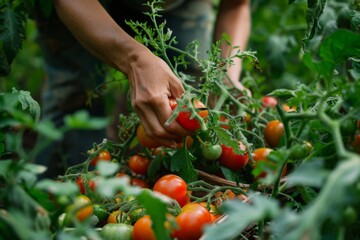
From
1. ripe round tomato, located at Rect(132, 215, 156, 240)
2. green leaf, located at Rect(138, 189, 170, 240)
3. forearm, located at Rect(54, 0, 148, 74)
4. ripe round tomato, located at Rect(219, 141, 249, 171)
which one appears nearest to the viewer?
green leaf, located at Rect(138, 189, 170, 240)

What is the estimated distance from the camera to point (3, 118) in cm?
79

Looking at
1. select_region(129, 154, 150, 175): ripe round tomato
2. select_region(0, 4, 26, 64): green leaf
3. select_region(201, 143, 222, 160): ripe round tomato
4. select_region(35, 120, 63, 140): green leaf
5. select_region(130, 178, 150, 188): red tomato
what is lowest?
select_region(130, 178, 150, 188): red tomato

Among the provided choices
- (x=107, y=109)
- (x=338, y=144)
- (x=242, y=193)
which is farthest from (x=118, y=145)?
(x=107, y=109)

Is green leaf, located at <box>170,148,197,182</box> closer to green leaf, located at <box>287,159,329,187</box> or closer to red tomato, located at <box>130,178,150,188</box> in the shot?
red tomato, located at <box>130,178,150,188</box>

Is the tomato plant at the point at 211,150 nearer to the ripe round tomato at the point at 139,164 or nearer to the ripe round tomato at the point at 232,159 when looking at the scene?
the ripe round tomato at the point at 232,159

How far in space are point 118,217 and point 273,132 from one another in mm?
546

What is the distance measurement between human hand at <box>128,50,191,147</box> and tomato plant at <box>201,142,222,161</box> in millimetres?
92

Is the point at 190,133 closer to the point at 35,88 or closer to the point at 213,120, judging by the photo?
the point at 213,120

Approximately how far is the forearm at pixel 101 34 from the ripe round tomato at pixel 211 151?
0.28 metres

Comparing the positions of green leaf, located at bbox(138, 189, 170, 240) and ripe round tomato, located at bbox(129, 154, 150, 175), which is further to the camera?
ripe round tomato, located at bbox(129, 154, 150, 175)

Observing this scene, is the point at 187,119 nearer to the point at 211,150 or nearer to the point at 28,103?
the point at 211,150

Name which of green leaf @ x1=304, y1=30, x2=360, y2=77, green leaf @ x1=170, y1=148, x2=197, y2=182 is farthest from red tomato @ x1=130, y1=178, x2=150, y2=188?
green leaf @ x1=304, y1=30, x2=360, y2=77

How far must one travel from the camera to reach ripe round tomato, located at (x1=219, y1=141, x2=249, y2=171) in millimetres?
1280

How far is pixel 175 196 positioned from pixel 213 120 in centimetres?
21
